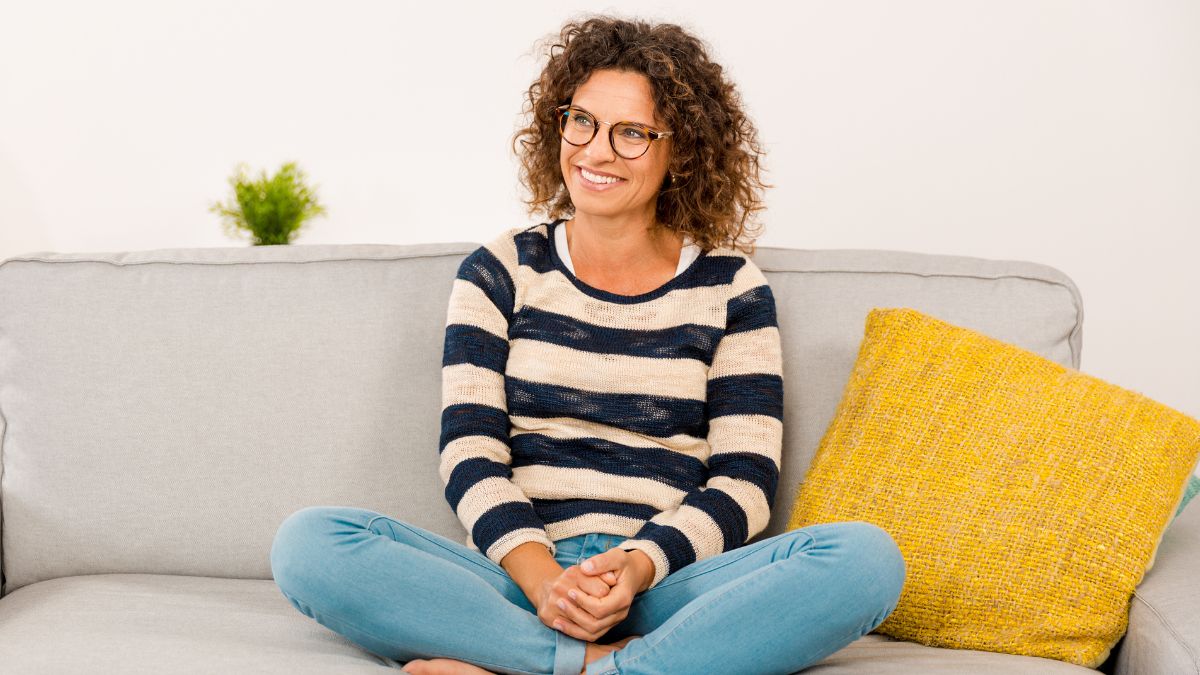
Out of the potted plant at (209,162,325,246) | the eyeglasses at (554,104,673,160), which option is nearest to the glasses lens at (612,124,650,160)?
the eyeglasses at (554,104,673,160)

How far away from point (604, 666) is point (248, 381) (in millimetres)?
799

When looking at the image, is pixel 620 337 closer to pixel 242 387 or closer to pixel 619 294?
pixel 619 294

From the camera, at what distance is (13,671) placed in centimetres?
131

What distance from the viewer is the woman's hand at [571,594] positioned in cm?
139

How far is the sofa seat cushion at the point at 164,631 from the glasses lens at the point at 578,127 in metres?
0.80

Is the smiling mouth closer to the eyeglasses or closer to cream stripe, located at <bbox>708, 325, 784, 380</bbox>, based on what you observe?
the eyeglasses

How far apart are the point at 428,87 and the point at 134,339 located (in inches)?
43.4

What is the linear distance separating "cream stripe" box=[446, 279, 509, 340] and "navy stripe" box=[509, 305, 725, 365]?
28 mm

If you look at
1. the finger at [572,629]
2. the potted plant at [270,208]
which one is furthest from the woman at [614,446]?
the potted plant at [270,208]

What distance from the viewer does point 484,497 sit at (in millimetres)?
1572

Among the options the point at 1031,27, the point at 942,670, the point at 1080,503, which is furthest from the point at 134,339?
the point at 1031,27

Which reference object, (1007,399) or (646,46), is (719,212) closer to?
(646,46)

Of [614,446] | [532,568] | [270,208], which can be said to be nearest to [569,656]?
[532,568]

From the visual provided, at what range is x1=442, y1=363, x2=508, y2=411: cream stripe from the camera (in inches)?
65.6
